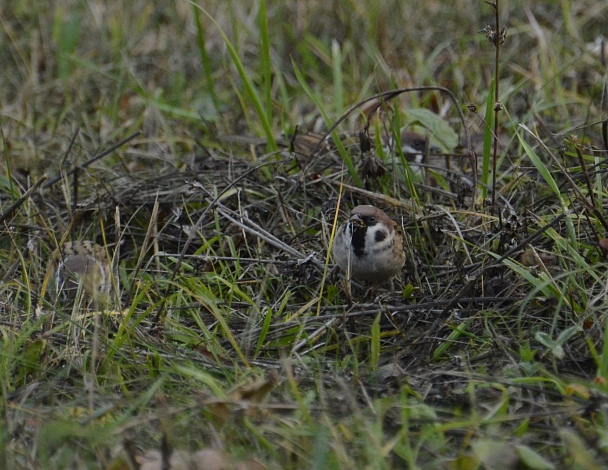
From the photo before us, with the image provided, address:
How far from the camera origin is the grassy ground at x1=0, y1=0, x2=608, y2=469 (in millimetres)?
2969

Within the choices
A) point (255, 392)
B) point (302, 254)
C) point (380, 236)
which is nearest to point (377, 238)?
point (380, 236)

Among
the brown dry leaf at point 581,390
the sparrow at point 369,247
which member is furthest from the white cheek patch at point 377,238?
the brown dry leaf at point 581,390

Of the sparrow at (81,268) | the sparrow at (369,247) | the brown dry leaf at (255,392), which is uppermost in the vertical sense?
the brown dry leaf at (255,392)

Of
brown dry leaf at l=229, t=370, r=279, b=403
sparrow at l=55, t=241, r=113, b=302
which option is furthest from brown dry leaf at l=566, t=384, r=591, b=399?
sparrow at l=55, t=241, r=113, b=302

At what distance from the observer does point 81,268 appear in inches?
174

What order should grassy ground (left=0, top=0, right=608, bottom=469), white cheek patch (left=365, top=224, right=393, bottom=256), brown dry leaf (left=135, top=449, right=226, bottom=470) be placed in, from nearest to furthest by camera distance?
brown dry leaf (left=135, top=449, right=226, bottom=470), grassy ground (left=0, top=0, right=608, bottom=469), white cheek patch (left=365, top=224, right=393, bottom=256)

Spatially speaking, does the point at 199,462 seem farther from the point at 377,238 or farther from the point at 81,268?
the point at 81,268

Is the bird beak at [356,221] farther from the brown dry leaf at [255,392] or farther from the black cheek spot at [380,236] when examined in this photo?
the brown dry leaf at [255,392]

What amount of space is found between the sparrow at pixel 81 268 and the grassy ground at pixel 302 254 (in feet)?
0.29

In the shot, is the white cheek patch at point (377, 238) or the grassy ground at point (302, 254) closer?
the grassy ground at point (302, 254)

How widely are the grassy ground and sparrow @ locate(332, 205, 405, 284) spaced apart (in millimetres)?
112

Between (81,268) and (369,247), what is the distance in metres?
1.38

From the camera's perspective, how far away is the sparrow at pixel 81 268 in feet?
13.6

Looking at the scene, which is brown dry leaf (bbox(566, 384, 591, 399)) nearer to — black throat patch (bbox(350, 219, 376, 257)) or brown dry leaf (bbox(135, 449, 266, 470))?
brown dry leaf (bbox(135, 449, 266, 470))
